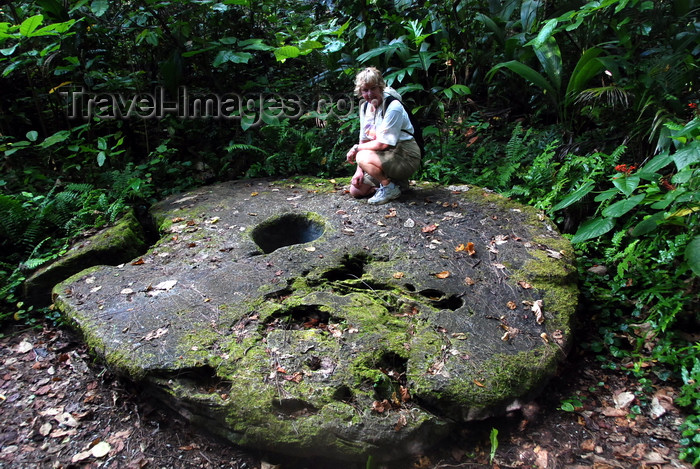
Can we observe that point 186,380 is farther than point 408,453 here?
Yes

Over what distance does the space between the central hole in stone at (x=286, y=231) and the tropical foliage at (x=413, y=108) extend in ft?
4.77

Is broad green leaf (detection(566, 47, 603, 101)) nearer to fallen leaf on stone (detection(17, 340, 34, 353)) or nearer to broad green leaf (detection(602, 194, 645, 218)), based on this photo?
broad green leaf (detection(602, 194, 645, 218))

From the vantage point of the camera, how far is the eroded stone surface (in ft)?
7.38

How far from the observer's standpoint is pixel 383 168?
13.9 ft

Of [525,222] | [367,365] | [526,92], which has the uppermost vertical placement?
[526,92]

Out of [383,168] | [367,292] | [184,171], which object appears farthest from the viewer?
[184,171]

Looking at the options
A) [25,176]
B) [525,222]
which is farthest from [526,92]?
[25,176]

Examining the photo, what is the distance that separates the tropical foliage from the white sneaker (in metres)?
0.98

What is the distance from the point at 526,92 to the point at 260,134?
12.2ft

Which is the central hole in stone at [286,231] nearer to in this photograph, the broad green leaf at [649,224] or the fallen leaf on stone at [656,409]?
the broad green leaf at [649,224]

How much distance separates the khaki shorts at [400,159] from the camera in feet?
13.7

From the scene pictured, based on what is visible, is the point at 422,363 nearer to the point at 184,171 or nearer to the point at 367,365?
the point at 367,365

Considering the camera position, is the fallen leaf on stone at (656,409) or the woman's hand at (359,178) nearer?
the fallen leaf on stone at (656,409)

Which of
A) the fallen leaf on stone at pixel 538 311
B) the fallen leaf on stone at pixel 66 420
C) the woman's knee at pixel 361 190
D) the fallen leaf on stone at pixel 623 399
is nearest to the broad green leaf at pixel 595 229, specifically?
the fallen leaf on stone at pixel 538 311
